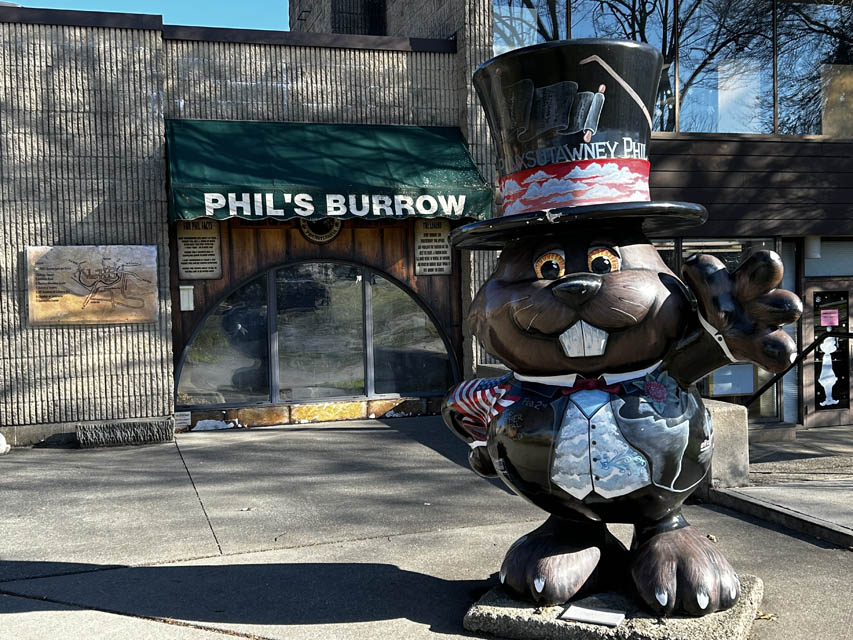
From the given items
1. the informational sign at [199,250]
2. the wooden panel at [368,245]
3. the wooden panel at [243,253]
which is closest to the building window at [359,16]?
the wooden panel at [368,245]

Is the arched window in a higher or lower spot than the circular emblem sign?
lower

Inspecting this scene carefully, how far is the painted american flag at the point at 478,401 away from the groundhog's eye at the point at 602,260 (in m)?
0.72

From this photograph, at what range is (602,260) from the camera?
12.1 feet

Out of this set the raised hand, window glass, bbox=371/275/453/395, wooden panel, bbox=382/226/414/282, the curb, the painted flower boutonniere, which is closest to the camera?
the raised hand

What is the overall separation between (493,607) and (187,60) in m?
7.75

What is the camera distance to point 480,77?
13.4ft

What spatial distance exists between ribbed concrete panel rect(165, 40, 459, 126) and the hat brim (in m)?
6.37

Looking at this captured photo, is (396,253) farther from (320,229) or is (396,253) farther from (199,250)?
(199,250)

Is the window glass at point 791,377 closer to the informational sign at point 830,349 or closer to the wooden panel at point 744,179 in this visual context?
the informational sign at point 830,349

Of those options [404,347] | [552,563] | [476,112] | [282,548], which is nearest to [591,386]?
[552,563]

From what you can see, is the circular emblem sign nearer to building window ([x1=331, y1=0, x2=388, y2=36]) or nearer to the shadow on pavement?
the shadow on pavement

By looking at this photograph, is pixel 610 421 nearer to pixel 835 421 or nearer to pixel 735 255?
pixel 735 255

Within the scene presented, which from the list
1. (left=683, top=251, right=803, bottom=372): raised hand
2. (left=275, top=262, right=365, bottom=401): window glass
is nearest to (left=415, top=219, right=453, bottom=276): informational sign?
(left=275, top=262, right=365, bottom=401): window glass

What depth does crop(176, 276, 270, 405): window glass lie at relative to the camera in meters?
9.70
